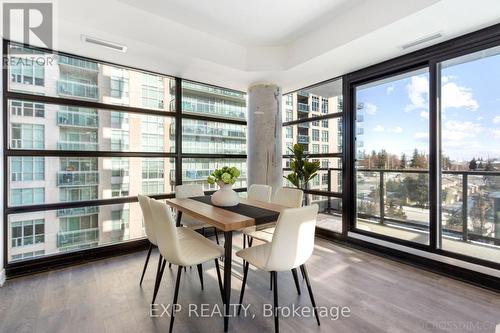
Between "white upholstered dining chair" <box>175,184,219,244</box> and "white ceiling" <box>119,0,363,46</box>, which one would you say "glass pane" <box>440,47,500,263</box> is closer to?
"white ceiling" <box>119,0,363,46</box>

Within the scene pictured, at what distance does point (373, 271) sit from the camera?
111 inches

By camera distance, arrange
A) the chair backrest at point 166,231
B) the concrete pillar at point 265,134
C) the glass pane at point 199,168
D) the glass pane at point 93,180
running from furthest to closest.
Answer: the concrete pillar at point 265,134 → the glass pane at point 199,168 → the glass pane at point 93,180 → the chair backrest at point 166,231

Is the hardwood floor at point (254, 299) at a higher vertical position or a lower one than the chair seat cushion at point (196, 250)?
lower

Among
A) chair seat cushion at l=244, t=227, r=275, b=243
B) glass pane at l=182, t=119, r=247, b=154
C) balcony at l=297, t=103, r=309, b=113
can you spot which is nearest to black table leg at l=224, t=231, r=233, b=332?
chair seat cushion at l=244, t=227, r=275, b=243

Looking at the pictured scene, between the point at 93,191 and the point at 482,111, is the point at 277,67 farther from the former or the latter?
the point at 93,191

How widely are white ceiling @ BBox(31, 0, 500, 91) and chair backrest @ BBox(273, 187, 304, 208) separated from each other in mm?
1806

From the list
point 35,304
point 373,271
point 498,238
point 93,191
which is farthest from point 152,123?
point 498,238

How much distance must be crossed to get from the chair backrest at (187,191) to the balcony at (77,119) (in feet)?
4.70

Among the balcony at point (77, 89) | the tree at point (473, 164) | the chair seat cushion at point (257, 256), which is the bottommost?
the chair seat cushion at point (257, 256)

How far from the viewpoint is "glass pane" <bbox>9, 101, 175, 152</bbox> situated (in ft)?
9.32

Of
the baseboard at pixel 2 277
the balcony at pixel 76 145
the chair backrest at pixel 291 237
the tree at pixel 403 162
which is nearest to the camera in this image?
the chair backrest at pixel 291 237

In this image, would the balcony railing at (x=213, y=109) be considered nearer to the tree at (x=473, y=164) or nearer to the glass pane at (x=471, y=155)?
the glass pane at (x=471, y=155)

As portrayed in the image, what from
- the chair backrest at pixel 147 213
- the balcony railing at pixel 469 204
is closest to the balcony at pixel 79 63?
the chair backrest at pixel 147 213

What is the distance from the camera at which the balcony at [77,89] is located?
303cm
